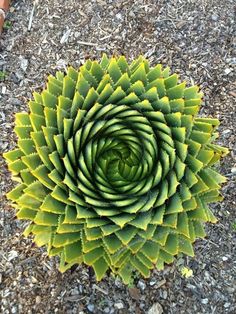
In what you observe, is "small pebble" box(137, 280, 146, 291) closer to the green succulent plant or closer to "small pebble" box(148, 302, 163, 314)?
"small pebble" box(148, 302, 163, 314)

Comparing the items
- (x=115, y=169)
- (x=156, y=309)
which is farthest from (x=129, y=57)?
(x=156, y=309)

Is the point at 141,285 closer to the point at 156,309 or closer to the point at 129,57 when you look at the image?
the point at 156,309

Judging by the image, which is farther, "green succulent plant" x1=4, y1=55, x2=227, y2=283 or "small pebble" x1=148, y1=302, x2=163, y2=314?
"small pebble" x1=148, y1=302, x2=163, y2=314

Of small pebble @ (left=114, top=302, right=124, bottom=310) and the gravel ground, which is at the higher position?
the gravel ground

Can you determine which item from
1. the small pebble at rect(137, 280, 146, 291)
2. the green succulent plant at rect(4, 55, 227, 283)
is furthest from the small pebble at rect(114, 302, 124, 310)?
the green succulent plant at rect(4, 55, 227, 283)

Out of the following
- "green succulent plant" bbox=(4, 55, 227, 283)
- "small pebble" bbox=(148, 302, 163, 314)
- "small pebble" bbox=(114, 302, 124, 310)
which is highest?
"green succulent plant" bbox=(4, 55, 227, 283)

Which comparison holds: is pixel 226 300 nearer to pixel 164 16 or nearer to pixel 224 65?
pixel 224 65

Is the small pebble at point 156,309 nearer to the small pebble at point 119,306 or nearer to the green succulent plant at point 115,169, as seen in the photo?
the small pebble at point 119,306
